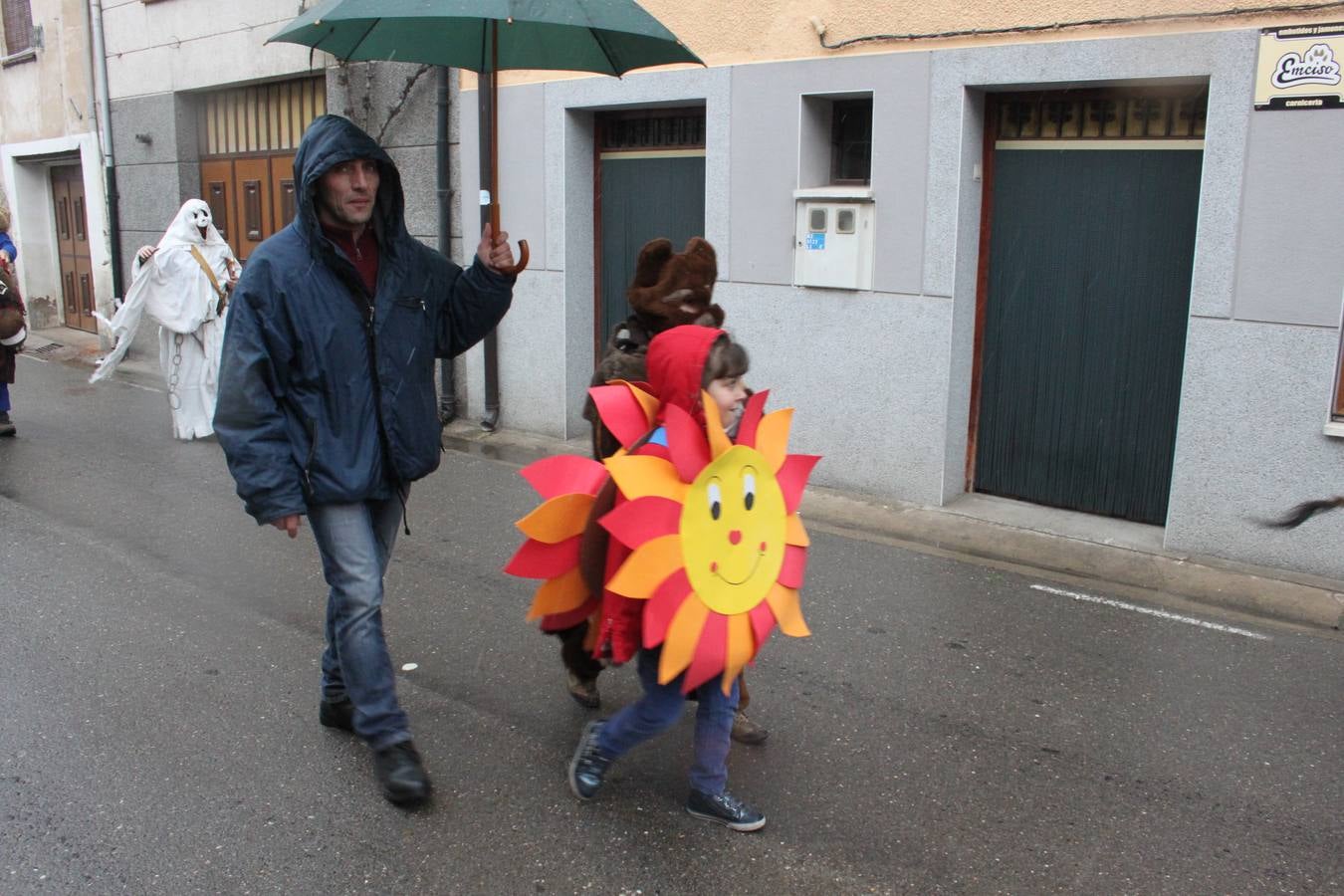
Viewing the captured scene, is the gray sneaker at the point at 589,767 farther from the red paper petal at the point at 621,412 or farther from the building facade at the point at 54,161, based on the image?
the building facade at the point at 54,161

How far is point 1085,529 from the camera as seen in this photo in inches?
265

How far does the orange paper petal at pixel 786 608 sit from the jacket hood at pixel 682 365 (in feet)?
1.75

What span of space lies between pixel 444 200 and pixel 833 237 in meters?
3.76

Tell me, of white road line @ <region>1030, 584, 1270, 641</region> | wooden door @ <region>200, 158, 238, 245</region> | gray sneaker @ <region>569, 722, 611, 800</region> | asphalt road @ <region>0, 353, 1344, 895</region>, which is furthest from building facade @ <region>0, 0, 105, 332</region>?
gray sneaker @ <region>569, 722, 611, 800</region>

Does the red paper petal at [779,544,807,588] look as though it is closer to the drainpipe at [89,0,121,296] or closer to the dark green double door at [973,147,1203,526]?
the dark green double door at [973,147,1203,526]

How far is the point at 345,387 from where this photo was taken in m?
3.59

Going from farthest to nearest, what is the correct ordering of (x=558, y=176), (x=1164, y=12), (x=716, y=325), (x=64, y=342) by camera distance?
(x=64, y=342), (x=558, y=176), (x=1164, y=12), (x=716, y=325)

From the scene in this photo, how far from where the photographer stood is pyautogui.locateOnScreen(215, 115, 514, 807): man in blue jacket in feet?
11.3

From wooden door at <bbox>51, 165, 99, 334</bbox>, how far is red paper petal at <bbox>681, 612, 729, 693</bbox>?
47.6 feet

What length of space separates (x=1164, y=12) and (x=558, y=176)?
4365 millimetres

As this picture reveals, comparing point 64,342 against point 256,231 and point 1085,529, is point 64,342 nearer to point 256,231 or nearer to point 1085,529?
point 256,231

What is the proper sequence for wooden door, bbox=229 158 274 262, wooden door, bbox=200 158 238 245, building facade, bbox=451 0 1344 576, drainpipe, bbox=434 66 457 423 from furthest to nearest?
wooden door, bbox=200 158 238 245, wooden door, bbox=229 158 274 262, drainpipe, bbox=434 66 457 423, building facade, bbox=451 0 1344 576

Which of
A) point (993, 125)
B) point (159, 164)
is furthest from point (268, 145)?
point (993, 125)

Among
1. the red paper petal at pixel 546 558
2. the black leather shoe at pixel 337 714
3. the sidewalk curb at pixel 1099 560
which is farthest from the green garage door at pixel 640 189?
the red paper petal at pixel 546 558
